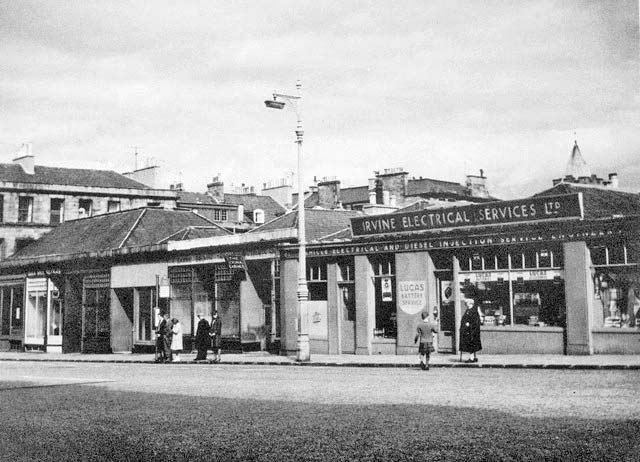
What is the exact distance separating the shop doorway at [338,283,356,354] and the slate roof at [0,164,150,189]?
38.4m

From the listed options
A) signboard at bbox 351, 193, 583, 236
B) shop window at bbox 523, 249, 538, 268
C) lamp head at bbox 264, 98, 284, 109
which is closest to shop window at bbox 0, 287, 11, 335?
signboard at bbox 351, 193, 583, 236

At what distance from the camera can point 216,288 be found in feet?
113

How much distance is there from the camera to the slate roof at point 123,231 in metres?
41.0

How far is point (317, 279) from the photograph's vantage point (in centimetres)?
3064

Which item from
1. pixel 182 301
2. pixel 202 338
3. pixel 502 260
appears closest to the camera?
pixel 502 260

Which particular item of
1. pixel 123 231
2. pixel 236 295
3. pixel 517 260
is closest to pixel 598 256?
pixel 517 260

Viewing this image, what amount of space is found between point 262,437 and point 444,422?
253 cm

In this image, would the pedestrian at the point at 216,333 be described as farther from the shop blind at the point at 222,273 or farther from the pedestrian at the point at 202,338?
the shop blind at the point at 222,273

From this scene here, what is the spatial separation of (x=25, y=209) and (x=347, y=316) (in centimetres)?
3932

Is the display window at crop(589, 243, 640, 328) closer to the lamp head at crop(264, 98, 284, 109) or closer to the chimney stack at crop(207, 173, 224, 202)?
the lamp head at crop(264, 98, 284, 109)

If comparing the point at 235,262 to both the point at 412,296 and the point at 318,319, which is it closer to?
the point at 318,319

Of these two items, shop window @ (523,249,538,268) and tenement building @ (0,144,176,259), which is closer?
shop window @ (523,249,538,268)

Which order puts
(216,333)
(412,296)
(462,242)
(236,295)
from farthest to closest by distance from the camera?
(236,295)
(216,333)
(412,296)
(462,242)

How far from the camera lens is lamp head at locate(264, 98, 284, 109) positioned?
86.5ft
